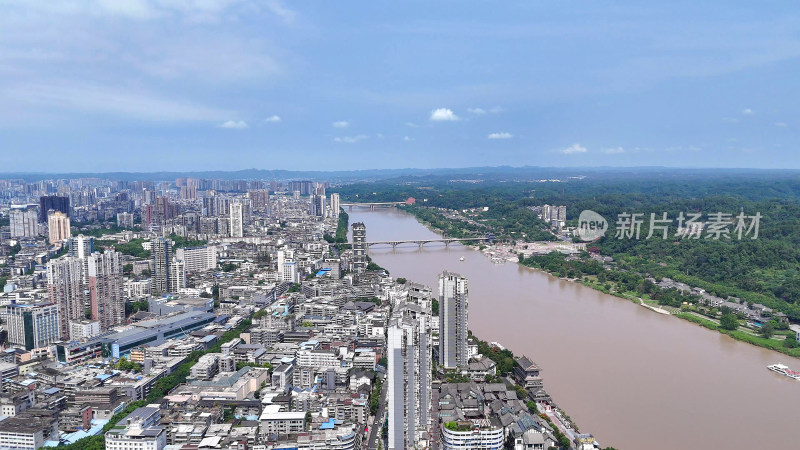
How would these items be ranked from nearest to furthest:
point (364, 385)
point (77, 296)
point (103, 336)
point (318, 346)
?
point (364, 385) → point (318, 346) → point (103, 336) → point (77, 296)

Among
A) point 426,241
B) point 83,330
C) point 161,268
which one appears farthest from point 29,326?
point 426,241

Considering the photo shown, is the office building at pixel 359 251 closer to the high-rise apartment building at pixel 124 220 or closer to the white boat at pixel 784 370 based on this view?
the white boat at pixel 784 370

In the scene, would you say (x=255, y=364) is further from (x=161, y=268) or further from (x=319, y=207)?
(x=319, y=207)

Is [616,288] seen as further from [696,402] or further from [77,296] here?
[77,296]

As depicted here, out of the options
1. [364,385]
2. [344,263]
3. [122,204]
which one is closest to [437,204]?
[122,204]

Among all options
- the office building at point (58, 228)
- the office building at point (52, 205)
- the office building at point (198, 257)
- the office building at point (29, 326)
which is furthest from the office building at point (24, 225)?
the office building at point (29, 326)
